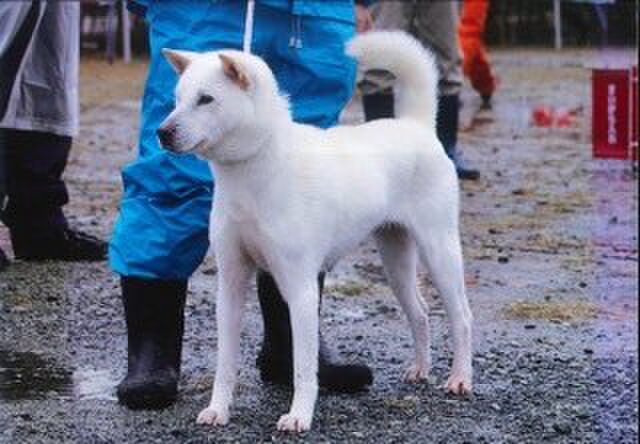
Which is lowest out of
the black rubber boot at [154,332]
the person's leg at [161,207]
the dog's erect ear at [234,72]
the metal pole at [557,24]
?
the metal pole at [557,24]

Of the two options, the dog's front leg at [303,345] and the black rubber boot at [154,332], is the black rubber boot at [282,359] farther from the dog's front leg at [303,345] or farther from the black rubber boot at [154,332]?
the dog's front leg at [303,345]

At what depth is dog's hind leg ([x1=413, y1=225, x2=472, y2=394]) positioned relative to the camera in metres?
4.29

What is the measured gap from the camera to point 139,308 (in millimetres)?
4246

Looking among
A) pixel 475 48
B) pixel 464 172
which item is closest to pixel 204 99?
pixel 464 172

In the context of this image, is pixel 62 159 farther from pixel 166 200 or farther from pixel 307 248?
pixel 307 248

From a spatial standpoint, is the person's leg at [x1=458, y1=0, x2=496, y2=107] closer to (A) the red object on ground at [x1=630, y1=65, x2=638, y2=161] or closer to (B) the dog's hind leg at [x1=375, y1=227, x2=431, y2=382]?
(A) the red object on ground at [x1=630, y1=65, x2=638, y2=161]

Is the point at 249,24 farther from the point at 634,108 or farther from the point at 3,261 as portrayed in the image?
the point at 634,108

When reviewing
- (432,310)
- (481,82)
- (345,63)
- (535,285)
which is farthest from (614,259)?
(481,82)

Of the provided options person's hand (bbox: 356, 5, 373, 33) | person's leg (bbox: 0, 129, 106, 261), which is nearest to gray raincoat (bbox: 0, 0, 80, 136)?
person's leg (bbox: 0, 129, 106, 261)

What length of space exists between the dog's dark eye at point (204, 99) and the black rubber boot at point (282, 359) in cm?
78

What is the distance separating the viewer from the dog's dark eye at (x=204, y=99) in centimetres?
364

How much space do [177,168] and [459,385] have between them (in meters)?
1.04

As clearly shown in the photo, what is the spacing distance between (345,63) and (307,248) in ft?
2.17

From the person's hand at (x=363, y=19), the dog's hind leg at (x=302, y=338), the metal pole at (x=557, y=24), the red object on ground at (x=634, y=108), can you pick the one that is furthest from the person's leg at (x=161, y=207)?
the metal pole at (x=557, y=24)
